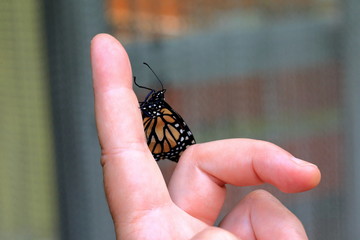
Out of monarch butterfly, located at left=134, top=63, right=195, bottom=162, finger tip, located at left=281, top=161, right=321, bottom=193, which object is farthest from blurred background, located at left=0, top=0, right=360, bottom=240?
finger tip, located at left=281, top=161, right=321, bottom=193

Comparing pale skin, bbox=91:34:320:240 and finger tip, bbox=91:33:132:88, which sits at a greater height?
finger tip, bbox=91:33:132:88

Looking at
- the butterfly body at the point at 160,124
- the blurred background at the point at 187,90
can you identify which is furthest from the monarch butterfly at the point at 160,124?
the blurred background at the point at 187,90

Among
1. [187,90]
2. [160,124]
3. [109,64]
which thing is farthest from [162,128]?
[187,90]

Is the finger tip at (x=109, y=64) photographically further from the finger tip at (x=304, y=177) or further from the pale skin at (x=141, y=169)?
the finger tip at (x=304, y=177)

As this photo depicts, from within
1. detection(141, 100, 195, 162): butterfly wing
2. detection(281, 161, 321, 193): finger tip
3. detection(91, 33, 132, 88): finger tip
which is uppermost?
detection(91, 33, 132, 88): finger tip

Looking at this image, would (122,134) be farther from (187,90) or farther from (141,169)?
(187,90)

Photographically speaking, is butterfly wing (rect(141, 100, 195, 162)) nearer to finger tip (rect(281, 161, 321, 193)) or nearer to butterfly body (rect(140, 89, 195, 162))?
butterfly body (rect(140, 89, 195, 162))

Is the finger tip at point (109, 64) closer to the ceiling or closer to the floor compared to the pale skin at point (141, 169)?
closer to the ceiling
